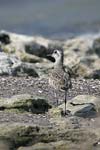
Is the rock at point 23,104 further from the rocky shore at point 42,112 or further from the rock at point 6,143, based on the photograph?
the rock at point 6,143

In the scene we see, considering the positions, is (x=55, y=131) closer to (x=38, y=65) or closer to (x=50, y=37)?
(x=38, y=65)

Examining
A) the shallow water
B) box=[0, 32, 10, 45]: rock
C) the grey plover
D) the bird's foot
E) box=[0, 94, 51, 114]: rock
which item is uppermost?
the shallow water

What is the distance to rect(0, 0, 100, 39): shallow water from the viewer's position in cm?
3675

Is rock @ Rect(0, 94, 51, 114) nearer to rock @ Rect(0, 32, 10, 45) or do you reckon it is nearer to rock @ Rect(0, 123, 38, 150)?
rock @ Rect(0, 123, 38, 150)

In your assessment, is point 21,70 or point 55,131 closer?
point 55,131

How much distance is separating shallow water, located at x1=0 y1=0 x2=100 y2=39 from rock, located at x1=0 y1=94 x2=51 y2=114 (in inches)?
844

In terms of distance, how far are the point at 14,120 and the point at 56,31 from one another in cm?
2404

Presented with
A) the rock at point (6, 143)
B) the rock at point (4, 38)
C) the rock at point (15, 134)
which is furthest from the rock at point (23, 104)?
the rock at point (4, 38)

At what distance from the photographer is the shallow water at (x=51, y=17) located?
121 ft

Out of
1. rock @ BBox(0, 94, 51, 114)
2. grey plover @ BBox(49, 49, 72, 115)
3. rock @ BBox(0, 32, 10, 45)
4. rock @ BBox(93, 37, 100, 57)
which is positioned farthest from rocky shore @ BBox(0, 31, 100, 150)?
rock @ BBox(93, 37, 100, 57)

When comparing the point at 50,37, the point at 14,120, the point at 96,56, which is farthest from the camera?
the point at 50,37

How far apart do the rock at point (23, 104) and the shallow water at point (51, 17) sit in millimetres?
21442

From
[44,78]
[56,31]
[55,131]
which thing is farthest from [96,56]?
[55,131]

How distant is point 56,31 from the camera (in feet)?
120
